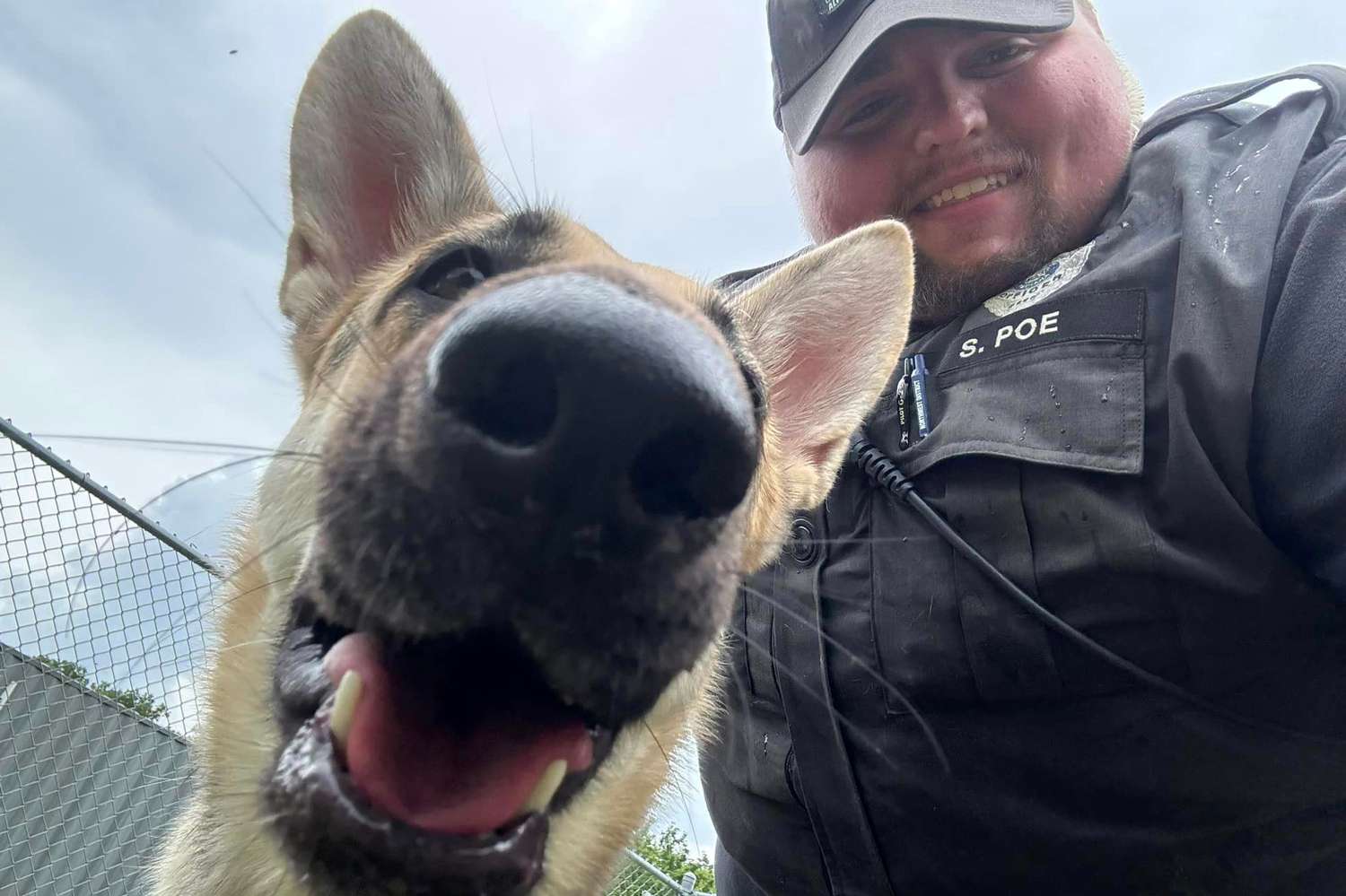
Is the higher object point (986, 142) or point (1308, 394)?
point (986, 142)

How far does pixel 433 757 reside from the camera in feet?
4.45

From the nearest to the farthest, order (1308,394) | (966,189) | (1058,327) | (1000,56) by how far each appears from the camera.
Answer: (1308,394)
(1058,327)
(1000,56)
(966,189)

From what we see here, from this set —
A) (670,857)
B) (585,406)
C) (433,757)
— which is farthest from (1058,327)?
(670,857)

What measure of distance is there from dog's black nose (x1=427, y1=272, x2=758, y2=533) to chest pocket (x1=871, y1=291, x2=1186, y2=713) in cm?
194

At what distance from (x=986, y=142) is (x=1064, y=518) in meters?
1.79

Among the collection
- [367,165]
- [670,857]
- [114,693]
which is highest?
[367,165]

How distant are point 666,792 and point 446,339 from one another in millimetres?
2213

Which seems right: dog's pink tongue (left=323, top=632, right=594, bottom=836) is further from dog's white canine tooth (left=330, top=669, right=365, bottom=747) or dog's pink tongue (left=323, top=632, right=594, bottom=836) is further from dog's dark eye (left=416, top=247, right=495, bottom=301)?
dog's dark eye (left=416, top=247, right=495, bottom=301)

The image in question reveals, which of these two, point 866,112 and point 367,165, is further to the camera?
point 866,112

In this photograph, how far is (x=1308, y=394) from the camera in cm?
218

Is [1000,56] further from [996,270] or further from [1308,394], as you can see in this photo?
[1308,394]

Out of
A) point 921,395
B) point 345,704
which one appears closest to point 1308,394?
point 921,395

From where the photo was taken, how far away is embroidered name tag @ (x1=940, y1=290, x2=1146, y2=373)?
269 centimetres

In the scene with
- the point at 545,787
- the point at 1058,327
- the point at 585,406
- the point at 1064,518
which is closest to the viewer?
the point at 585,406
